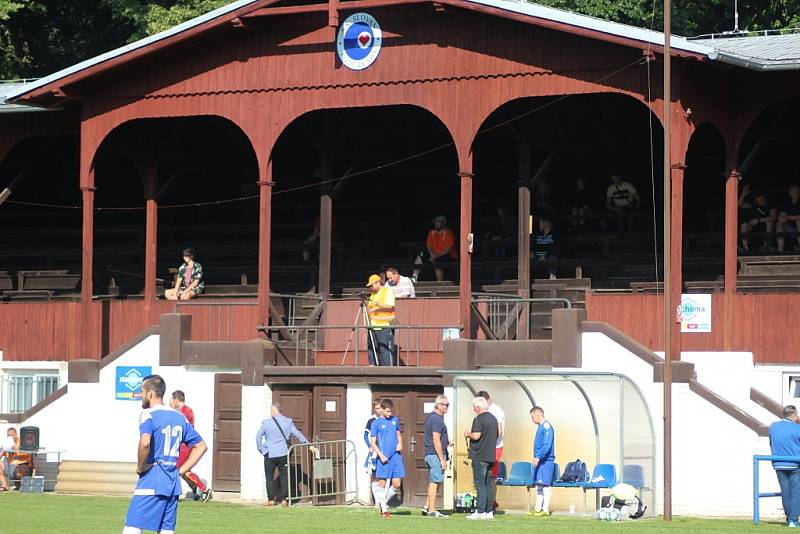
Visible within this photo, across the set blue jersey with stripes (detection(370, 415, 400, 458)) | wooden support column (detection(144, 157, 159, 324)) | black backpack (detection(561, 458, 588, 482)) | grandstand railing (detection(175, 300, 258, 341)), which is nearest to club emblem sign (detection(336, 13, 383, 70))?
grandstand railing (detection(175, 300, 258, 341))

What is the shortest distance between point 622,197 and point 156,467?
18.2 meters

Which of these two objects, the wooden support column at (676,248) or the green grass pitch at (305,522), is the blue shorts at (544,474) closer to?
the green grass pitch at (305,522)

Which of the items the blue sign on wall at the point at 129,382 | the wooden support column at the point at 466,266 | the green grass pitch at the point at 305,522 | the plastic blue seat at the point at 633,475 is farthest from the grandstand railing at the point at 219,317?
the plastic blue seat at the point at 633,475

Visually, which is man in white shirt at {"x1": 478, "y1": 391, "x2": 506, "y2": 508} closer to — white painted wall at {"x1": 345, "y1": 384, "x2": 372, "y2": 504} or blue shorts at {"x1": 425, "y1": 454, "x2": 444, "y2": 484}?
blue shorts at {"x1": 425, "y1": 454, "x2": 444, "y2": 484}

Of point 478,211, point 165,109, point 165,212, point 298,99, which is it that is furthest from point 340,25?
point 165,212

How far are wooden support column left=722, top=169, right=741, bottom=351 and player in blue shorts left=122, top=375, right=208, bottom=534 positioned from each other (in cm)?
1401

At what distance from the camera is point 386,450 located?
25391mm

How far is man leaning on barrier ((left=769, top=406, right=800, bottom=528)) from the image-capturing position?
23188mm

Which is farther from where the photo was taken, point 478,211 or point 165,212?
point 165,212

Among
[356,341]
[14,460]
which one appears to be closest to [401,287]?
[356,341]

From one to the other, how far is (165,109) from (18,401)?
727cm

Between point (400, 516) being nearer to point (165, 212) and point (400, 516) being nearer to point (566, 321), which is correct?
point (566, 321)

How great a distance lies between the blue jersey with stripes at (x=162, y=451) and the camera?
50.8 feet

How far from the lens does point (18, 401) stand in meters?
34.0
